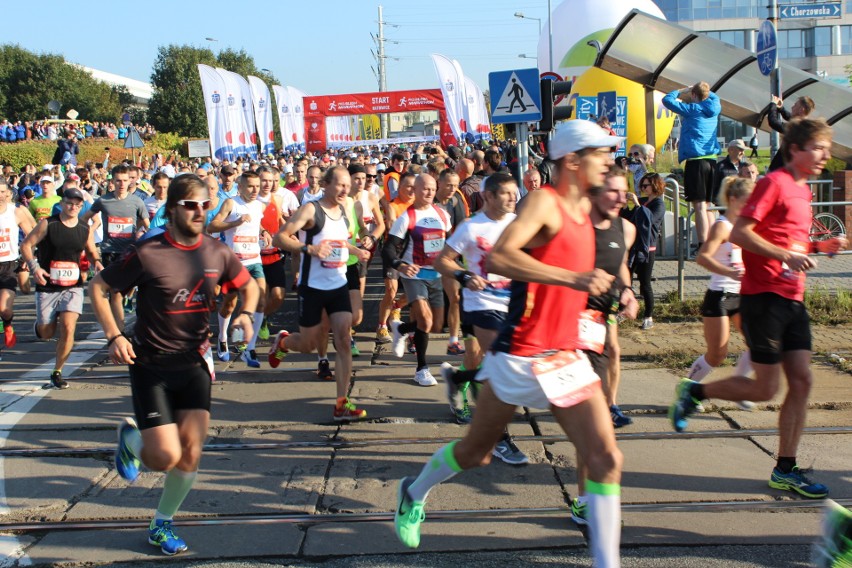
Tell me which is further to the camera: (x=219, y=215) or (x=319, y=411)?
(x=219, y=215)

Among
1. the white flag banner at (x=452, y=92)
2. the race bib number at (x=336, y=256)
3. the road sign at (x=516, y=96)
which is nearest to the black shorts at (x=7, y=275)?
the race bib number at (x=336, y=256)

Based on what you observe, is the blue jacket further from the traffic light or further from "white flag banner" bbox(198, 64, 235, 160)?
"white flag banner" bbox(198, 64, 235, 160)

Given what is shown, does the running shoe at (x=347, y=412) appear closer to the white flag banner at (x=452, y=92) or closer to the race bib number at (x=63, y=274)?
the race bib number at (x=63, y=274)

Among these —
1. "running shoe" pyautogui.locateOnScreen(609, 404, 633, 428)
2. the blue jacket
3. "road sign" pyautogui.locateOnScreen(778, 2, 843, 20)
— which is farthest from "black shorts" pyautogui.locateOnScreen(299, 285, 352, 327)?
"road sign" pyautogui.locateOnScreen(778, 2, 843, 20)

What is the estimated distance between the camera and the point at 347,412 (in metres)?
6.77

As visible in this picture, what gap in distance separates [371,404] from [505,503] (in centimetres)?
246

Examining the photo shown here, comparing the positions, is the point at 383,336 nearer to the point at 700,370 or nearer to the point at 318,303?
the point at 318,303

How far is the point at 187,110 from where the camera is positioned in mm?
75625

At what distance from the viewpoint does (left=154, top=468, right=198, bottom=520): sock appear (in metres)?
4.42

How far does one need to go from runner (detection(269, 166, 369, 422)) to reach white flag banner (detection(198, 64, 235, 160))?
1890 cm

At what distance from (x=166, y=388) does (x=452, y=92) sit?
26.9m

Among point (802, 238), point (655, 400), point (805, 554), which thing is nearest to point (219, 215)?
point (655, 400)

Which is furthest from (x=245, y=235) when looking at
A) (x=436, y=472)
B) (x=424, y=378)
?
(x=436, y=472)

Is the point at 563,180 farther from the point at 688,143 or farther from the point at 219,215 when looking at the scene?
the point at 688,143
